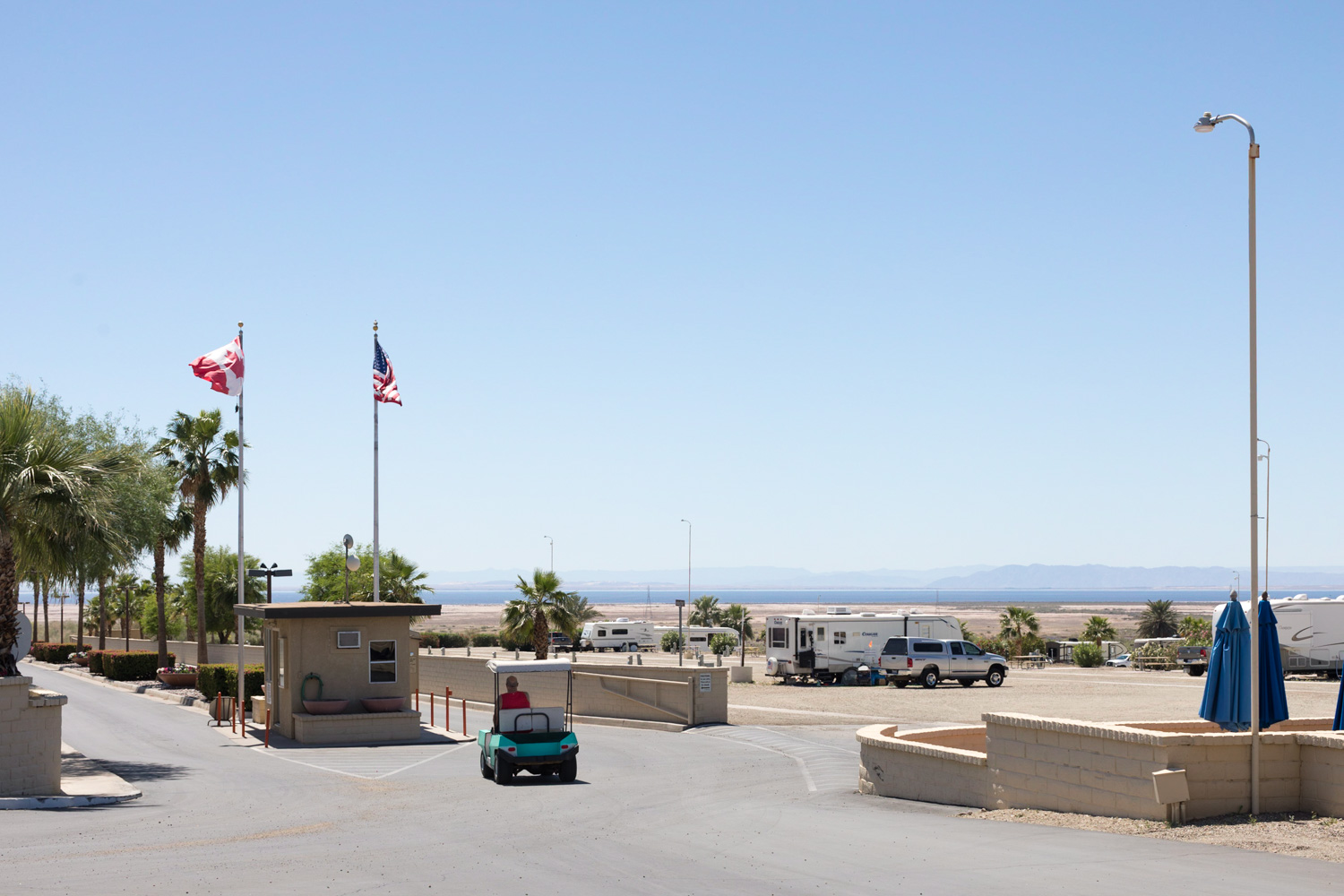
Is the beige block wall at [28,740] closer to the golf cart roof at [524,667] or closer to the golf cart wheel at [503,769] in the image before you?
the golf cart wheel at [503,769]

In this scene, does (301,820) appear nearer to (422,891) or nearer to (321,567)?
(422,891)

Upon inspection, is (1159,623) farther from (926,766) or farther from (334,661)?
(926,766)

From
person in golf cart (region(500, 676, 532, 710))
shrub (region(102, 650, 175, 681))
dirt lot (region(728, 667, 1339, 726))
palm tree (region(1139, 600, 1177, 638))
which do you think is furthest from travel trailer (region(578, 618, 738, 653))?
person in golf cart (region(500, 676, 532, 710))

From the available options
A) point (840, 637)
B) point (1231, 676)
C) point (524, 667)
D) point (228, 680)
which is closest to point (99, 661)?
point (228, 680)

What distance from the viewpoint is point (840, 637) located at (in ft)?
142

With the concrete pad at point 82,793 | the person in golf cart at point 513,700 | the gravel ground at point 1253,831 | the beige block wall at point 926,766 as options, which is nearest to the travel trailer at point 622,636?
the concrete pad at point 82,793

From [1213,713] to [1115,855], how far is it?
9.18ft

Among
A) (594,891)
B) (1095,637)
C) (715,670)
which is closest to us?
(594,891)

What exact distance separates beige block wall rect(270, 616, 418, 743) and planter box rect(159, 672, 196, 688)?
15886 millimetres

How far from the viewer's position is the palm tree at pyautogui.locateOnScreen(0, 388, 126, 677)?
718 inches

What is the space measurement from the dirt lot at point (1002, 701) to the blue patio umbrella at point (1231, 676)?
46.5 ft

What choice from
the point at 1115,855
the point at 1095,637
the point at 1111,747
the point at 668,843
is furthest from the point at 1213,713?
the point at 1095,637

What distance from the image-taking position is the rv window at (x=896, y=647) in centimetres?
4188

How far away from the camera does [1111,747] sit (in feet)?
40.6
